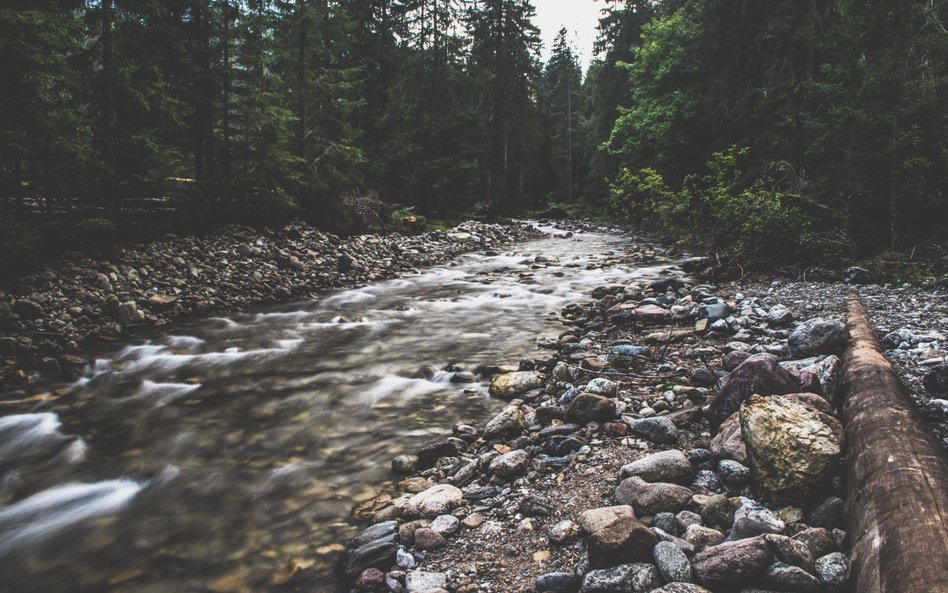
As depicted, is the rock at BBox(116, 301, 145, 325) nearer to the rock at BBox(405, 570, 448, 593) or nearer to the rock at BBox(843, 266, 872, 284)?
the rock at BBox(405, 570, 448, 593)

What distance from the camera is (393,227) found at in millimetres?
20562

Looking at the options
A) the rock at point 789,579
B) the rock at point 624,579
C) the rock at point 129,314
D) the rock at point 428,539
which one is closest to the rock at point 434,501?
the rock at point 428,539

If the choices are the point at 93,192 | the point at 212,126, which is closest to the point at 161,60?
the point at 212,126

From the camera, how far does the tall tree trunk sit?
9.33 metres

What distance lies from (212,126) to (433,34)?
750 inches

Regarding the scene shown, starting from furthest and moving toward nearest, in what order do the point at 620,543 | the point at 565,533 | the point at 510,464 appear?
1. the point at 510,464
2. the point at 565,533
3. the point at 620,543

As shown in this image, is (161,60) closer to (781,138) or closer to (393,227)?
(393,227)

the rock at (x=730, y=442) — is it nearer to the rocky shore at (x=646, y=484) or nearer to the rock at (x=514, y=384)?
the rocky shore at (x=646, y=484)

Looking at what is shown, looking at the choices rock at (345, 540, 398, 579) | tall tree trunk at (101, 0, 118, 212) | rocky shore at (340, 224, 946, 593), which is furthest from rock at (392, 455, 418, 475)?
tall tree trunk at (101, 0, 118, 212)

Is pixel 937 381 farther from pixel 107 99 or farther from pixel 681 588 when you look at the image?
pixel 107 99

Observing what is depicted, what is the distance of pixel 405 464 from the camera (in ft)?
13.0

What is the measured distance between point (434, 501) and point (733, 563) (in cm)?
183

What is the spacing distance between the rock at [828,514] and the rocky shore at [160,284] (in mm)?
7742

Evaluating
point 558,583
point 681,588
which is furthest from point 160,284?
point 681,588
